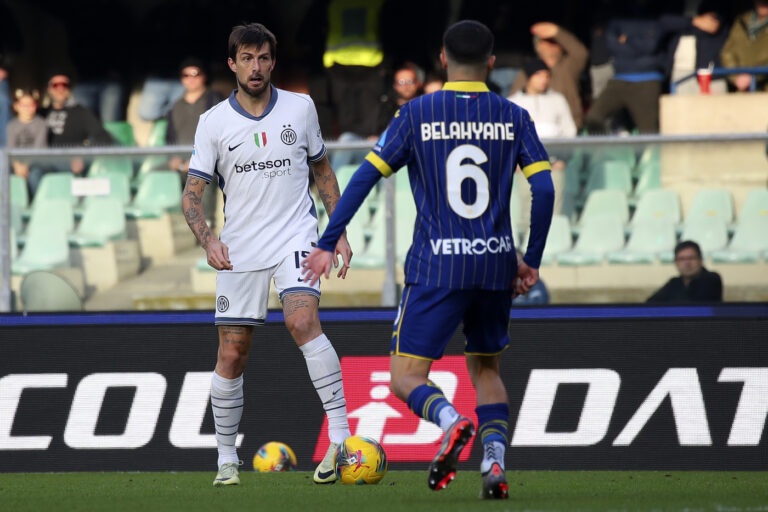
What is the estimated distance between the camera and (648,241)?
8398 millimetres

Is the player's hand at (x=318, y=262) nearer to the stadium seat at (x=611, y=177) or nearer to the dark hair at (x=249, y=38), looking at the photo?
the dark hair at (x=249, y=38)

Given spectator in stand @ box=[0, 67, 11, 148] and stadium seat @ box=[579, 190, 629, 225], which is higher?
spectator in stand @ box=[0, 67, 11, 148]

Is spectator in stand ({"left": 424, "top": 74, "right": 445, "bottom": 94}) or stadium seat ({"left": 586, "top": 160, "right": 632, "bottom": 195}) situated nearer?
stadium seat ({"left": 586, "top": 160, "right": 632, "bottom": 195})

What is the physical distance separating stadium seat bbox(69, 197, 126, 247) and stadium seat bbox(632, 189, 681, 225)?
3450mm

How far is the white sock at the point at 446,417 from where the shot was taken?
481 cm

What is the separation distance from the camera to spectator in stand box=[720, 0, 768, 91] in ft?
37.9

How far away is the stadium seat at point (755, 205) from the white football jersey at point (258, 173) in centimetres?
312

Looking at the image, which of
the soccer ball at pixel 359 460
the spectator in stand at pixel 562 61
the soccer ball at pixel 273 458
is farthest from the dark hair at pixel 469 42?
the spectator in stand at pixel 562 61

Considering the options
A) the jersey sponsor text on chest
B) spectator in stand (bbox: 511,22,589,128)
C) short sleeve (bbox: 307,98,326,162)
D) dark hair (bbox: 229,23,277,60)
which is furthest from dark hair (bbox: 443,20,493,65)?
spectator in stand (bbox: 511,22,589,128)

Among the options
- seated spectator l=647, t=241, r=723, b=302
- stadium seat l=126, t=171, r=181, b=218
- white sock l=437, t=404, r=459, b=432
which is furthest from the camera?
stadium seat l=126, t=171, r=181, b=218

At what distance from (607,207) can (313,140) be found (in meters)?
2.61

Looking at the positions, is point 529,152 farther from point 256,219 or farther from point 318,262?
point 256,219

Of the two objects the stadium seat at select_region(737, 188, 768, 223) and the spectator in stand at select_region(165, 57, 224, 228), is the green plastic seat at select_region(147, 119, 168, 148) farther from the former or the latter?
the stadium seat at select_region(737, 188, 768, 223)

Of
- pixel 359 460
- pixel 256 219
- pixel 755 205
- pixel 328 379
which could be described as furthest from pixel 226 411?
pixel 755 205
